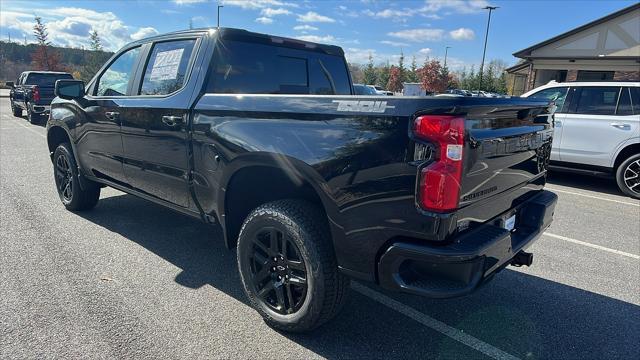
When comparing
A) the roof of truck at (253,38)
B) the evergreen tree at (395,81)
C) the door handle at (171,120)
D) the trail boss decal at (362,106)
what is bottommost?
the door handle at (171,120)

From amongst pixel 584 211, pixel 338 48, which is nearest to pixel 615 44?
pixel 584 211

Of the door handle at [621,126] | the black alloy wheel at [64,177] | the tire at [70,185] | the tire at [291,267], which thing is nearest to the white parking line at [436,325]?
the tire at [291,267]

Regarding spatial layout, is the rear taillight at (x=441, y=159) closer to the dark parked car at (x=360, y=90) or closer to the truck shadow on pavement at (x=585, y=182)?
the dark parked car at (x=360, y=90)

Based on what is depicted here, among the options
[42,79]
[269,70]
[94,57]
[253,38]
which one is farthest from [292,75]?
[94,57]

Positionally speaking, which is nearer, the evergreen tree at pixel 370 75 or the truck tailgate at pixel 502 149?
the truck tailgate at pixel 502 149

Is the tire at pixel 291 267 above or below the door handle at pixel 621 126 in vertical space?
below

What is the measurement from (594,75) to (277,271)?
25100mm

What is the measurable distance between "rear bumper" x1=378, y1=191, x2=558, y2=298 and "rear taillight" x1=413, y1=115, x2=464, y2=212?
0.74ft

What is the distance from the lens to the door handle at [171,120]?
3266 millimetres

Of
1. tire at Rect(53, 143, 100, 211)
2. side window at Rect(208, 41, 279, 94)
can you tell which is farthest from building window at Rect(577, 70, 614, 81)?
tire at Rect(53, 143, 100, 211)

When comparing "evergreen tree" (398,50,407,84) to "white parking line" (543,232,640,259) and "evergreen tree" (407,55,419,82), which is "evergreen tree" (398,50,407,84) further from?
"white parking line" (543,232,640,259)

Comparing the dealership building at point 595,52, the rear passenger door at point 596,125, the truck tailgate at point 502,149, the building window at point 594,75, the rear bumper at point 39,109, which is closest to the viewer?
the truck tailgate at point 502,149

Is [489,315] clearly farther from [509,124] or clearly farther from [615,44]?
[615,44]

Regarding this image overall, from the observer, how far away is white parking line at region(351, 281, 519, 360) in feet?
8.77
